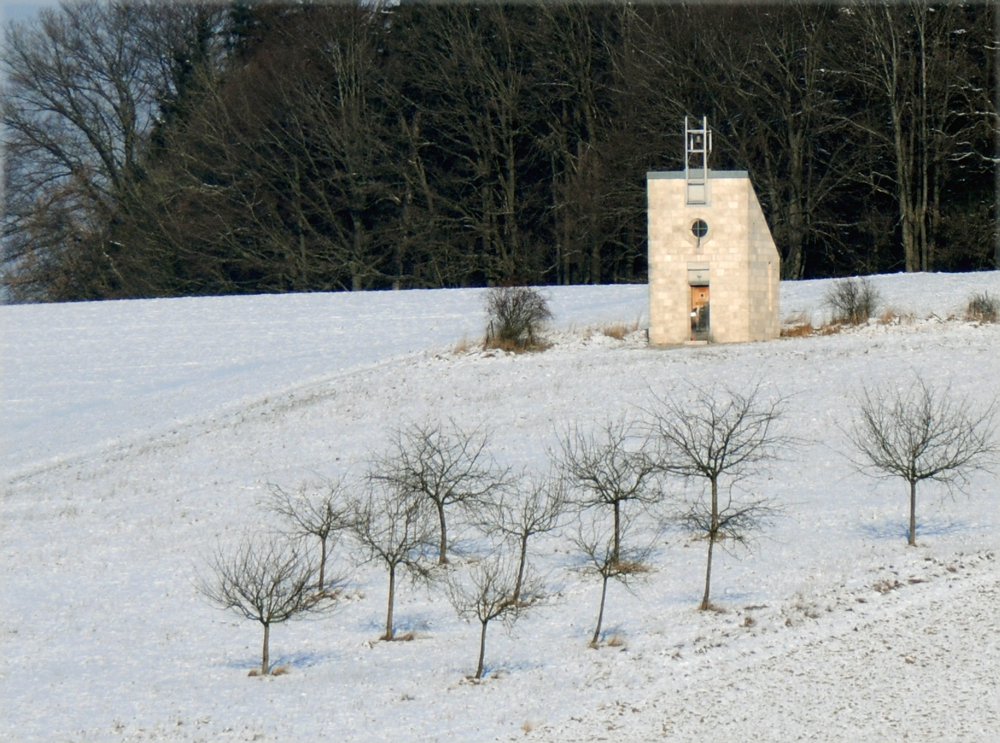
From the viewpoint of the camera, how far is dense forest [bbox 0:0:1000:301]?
2135 inches

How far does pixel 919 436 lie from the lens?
29.0 metres

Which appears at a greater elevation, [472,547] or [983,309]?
[983,309]

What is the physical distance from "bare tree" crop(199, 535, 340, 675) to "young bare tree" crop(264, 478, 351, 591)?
17.5 inches

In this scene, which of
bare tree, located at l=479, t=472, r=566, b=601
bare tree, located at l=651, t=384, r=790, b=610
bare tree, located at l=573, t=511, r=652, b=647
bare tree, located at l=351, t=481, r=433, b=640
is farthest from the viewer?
bare tree, located at l=651, t=384, r=790, b=610

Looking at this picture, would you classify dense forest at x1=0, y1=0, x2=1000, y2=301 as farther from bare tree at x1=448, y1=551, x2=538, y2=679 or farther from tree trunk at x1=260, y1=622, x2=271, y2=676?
tree trunk at x1=260, y1=622, x2=271, y2=676

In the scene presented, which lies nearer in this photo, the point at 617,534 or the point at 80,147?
the point at 617,534

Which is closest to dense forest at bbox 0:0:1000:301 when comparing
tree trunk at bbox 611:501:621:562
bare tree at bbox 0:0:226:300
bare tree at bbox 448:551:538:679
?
bare tree at bbox 0:0:226:300

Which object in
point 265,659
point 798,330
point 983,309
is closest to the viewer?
point 265,659

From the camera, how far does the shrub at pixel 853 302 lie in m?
40.8

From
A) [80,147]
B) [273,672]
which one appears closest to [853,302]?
[273,672]

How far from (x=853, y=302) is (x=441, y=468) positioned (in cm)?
1679

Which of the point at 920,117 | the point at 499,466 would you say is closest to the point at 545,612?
the point at 499,466

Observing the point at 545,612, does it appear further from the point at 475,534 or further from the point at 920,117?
the point at 920,117

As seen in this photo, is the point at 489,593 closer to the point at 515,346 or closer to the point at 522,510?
the point at 522,510
